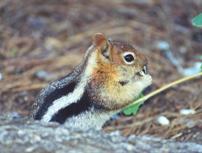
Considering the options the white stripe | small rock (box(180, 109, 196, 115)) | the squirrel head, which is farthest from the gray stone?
small rock (box(180, 109, 196, 115))

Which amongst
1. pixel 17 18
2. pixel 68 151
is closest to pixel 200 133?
pixel 68 151

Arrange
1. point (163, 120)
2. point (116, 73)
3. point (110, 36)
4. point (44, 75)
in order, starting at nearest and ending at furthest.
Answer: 1. point (116, 73)
2. point (163, 120)
3. point (44, 75)
4. point (110, 36)

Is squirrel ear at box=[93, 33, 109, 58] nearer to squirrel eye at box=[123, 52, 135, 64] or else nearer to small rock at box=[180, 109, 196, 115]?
squirrel eye at box=[123, 52, 135, 64]

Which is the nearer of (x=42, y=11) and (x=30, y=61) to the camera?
(x=30, y=61)

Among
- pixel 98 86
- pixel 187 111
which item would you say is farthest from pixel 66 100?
pixel 187 111

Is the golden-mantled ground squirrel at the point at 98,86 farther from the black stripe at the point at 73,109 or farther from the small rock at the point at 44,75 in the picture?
the small rock at the point at 44,75

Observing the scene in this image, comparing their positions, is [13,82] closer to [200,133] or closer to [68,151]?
[200,133]

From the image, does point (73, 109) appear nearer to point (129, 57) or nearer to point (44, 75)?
point (129, 57)
